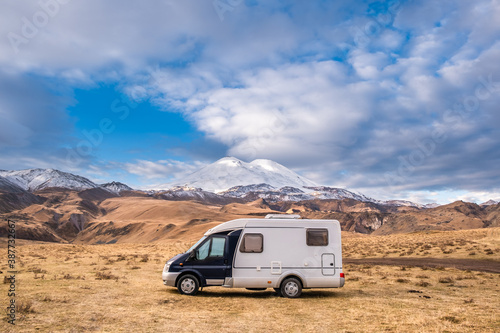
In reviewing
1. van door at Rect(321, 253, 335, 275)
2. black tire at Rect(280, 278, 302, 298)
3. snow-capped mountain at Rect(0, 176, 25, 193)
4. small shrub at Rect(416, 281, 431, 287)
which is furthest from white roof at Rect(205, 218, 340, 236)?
snow-capped mountain at Rect(0, 176, 25, 193)

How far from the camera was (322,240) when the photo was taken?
1360cm

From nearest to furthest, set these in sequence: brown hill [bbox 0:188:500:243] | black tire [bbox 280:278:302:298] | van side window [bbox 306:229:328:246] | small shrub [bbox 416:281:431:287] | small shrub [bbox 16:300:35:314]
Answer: small shrub [bbox 16:300:35:314] → black tire [bbox 280:278:302:298] → van side window [bbox 306:229:328:246] → small shrub [bbox 416:281:431:287] → brown hill [bbox 0:188:500:243]

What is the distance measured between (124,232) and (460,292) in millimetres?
86529

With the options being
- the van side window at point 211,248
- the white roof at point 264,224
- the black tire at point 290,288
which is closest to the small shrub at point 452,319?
the black tire at point 290,288

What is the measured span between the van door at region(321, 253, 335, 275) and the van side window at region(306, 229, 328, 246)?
0.44 m

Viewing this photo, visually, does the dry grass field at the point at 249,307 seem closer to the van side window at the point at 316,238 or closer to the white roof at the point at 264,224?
the van side window at the point at 316,238

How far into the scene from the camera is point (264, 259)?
13312 mm

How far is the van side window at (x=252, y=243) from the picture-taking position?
43.8ft

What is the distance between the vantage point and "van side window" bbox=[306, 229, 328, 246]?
13.6 meters

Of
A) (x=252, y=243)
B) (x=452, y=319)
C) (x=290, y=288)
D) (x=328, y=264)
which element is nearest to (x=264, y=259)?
(x=252, y=243)

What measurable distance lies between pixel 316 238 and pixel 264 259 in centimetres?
212

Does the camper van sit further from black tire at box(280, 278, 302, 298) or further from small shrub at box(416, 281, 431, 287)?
small shrub at box(416, 281, 431, 287)

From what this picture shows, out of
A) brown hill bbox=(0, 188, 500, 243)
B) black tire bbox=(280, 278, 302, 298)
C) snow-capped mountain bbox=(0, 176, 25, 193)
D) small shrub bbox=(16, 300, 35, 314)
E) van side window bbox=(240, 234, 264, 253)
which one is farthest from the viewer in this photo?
snow-capped mountain bbox=(0, 176, 25, 193)

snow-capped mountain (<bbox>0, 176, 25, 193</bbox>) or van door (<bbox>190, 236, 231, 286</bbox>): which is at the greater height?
snow-capped mountain (<bbox>0, 176, 25, 193</bbox>)
